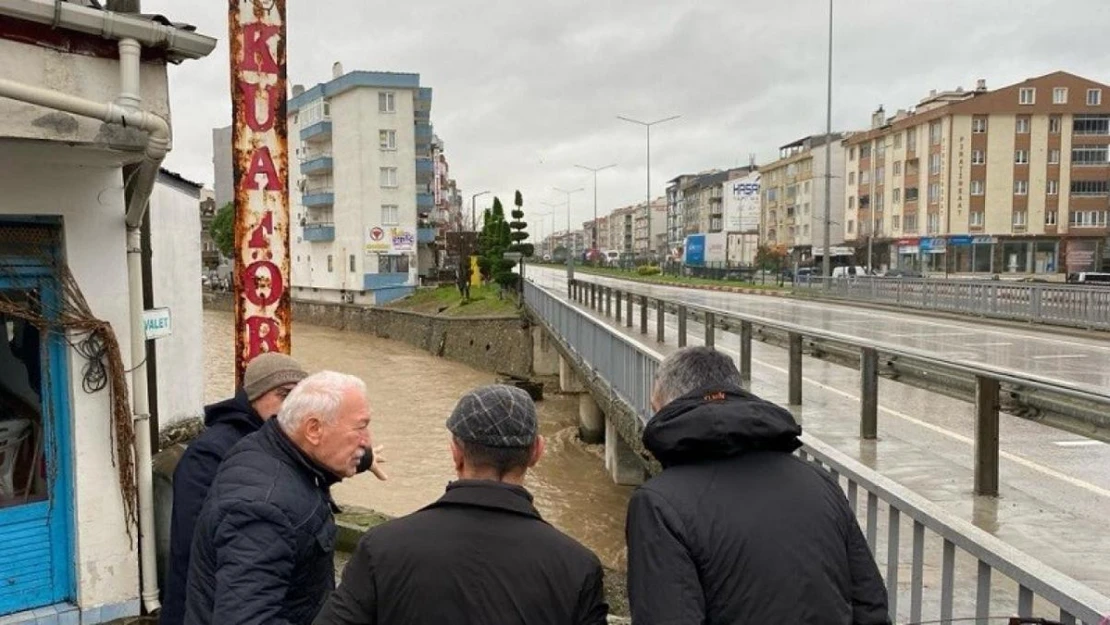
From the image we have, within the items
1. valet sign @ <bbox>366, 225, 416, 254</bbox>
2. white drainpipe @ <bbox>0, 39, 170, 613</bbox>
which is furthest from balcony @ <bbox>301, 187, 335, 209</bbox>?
white drainpipe @ <bbox>0, 39, 170, 613</bbox>

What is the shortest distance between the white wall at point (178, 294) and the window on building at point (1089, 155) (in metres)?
67.1

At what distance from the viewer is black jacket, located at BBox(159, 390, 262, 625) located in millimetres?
→ 3146

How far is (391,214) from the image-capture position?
5597 centimetres

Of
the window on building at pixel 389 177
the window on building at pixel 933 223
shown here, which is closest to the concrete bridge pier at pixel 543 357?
the window on building at pixel 389 177

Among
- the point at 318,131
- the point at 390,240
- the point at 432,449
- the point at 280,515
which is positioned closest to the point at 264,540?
the point at 280,515

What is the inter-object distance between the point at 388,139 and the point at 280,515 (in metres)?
55.5

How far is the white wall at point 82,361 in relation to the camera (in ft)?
16.4

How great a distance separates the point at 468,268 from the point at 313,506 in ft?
148

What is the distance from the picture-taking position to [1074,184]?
60906 millimetres

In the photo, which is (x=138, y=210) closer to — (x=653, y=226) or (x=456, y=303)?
(x=456, y=303)

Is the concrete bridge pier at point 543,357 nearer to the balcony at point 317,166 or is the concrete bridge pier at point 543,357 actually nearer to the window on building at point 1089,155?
the balcony at point 317,166

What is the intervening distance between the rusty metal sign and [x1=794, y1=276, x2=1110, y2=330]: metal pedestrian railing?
1852cm

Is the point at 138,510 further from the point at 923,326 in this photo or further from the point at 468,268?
the point at 468,268

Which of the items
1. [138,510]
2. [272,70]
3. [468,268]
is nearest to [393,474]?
[138,510]
